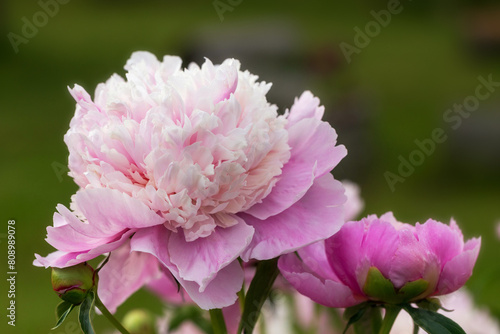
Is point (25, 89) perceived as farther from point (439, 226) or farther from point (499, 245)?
point (439, 226)

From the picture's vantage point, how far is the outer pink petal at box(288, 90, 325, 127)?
0.48m

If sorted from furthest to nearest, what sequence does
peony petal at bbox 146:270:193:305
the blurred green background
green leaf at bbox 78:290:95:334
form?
1. the blurred green background
2. peony petal at bbox 146:270:193:305
3. green leaf at bbox 78:290:95:334

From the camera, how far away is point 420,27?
7.85m

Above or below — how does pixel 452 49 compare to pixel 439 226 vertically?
below

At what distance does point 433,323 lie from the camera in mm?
427

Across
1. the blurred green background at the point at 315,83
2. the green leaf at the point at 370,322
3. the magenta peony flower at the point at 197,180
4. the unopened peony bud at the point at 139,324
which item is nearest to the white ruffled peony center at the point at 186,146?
the magenta peony flower at the point at 197,180

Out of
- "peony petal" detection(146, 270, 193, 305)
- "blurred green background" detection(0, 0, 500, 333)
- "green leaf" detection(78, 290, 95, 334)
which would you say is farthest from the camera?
"blurred green background" detection(0, 0, 500, 333)

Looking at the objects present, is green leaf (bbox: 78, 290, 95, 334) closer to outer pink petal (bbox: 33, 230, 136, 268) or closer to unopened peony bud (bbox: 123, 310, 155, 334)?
outer pink petal (bbox: 33, 230, 136, 268)

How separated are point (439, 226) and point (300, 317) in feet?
1.18

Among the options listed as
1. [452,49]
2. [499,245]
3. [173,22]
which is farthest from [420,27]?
[499,245]

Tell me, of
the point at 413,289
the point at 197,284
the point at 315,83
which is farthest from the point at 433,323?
the point at 315,83

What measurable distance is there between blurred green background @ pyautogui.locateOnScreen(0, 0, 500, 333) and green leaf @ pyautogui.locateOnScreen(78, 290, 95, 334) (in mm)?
375

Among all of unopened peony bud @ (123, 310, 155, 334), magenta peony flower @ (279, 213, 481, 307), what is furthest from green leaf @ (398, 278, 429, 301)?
unopened peony bud @ (123, 310, 155, 334)

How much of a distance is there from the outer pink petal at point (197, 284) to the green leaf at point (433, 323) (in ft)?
0.31
